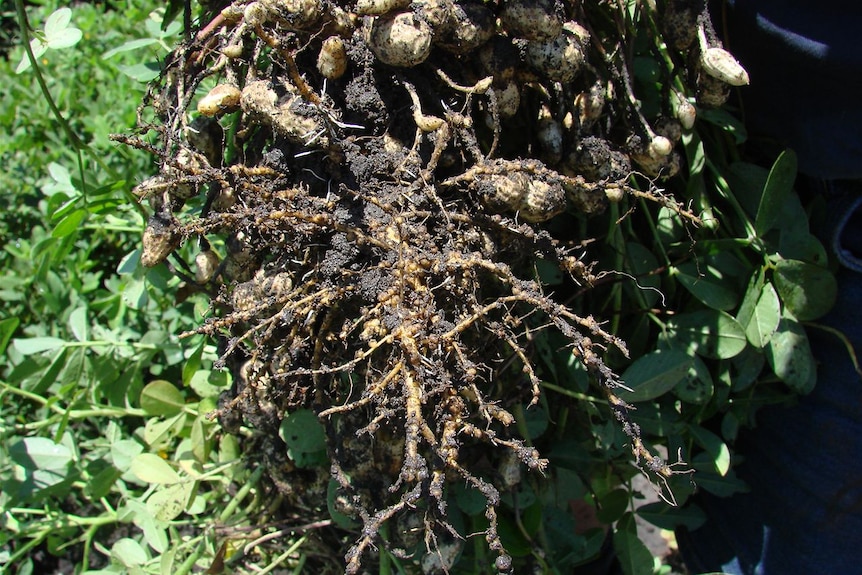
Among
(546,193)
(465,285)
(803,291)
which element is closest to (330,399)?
(465,285)

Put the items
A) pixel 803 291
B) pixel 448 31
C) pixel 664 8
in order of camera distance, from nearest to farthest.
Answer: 1. pixel 448 31
2. pixel 664 8
3. pixel 803 291

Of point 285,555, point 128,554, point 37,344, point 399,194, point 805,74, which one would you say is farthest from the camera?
point 37,344

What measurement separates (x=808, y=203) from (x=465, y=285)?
577 millimetres

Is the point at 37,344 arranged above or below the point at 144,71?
below

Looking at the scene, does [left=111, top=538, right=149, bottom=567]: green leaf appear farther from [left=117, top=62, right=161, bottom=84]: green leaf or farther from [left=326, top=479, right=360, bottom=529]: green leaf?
[left=117, top=62, right=161, bottom=84]: green leaf

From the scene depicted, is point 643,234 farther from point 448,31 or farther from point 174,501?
point 174,501

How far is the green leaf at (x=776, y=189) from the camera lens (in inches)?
33.1

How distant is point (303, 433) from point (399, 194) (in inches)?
12.7

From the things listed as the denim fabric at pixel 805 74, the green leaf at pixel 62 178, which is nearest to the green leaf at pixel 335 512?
the denim fabric at pixel 805 74

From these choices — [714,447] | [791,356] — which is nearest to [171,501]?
[714,447]

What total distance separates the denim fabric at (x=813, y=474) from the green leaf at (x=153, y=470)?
2.75 feet

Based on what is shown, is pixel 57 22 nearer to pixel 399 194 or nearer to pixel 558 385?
pixel 399 194

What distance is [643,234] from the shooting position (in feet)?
3.17

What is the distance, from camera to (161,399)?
1.08 metres
